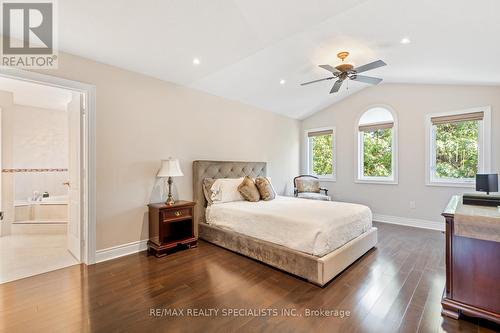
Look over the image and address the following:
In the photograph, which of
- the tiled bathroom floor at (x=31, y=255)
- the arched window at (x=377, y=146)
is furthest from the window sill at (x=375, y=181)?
the tiled bathroom floor at (x=31, y=255)

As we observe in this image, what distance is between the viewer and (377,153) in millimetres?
5352

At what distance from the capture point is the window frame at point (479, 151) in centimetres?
402

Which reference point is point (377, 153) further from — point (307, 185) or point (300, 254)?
point (300, 254)

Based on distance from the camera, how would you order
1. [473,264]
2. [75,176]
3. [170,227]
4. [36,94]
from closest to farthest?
[473,264] → [75,176] → [170,227] → [36,94]

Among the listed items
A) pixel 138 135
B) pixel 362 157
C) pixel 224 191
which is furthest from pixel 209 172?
pixel 362 157

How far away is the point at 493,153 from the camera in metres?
3.98

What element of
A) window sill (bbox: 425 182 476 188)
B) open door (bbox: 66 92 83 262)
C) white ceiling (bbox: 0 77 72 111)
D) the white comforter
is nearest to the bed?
the white comforter

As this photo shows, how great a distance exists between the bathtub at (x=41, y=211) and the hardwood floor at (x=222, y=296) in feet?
7.96

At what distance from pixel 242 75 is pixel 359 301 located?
3.52 metres

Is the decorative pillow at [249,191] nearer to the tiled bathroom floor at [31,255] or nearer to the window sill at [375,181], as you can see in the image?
the tiled bathroom floor at [31,255]

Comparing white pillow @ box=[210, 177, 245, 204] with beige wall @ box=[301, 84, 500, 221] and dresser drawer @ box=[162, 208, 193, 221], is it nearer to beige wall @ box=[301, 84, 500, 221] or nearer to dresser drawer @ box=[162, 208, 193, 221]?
dresser drawer @ box=[162, 208, 193, 221]

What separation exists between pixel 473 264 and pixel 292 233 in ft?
5.00

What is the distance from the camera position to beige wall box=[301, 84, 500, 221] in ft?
13.8

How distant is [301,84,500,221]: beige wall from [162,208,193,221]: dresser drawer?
3.90 m
